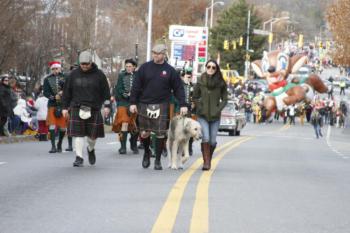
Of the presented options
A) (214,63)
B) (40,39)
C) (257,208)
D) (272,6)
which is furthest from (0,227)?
(272,6)

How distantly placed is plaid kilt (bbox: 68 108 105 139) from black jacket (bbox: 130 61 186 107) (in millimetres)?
853

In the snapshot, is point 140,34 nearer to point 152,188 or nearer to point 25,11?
point 25,11

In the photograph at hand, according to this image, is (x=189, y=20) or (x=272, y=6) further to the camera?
(x=272, y=6)

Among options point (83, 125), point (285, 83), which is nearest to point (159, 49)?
point (83, 125)

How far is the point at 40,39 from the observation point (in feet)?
136

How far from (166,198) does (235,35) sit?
11486 cm

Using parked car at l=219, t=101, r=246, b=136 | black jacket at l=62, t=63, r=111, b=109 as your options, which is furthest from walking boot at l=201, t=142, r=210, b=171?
parked car at l=219, t=101, r=246, b=136

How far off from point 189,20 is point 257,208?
106573 mm

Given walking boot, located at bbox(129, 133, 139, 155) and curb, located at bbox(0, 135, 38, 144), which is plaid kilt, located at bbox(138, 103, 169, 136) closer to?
walking boot, located at bbox(129, 133, 139, 155)

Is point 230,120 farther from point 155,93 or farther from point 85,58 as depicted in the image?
point 155,93

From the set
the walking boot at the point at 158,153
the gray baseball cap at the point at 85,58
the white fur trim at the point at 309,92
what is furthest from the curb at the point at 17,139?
the white fur trim at the point at 309,92

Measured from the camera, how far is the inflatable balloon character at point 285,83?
74.8 m

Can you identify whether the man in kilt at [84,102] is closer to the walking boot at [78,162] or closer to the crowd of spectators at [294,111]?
the walking boot at [78,162]

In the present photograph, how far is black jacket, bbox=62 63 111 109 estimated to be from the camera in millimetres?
16438
